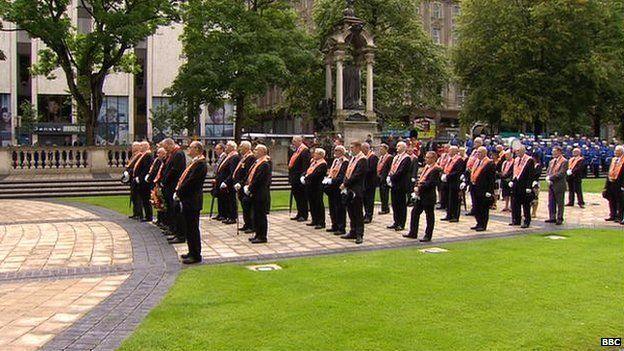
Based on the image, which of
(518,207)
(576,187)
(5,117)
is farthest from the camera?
(5,117)

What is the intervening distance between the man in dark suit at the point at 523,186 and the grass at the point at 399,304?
12.5 feet

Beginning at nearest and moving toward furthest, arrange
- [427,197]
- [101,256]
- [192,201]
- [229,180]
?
1. [192,201]
2. [101,256]
3. [427,197]
4. [229,180]

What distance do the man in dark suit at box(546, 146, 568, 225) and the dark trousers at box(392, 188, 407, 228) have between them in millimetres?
3878

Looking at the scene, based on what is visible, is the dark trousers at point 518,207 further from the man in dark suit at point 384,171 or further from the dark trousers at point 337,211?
the dark trousers at point 337,211

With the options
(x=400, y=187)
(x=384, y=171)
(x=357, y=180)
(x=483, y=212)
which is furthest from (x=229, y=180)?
(x=483, y=212)

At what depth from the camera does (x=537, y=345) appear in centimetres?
598

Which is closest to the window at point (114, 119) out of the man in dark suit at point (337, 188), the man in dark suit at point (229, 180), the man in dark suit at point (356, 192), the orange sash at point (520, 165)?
the man in dark suit at point (229, 180)

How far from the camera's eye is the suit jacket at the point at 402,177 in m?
14.7

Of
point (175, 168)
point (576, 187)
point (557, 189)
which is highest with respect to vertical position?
point (175, 168)

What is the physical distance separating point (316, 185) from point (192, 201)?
4.74 metres

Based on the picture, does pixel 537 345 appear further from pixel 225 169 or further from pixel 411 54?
pixel 411 54

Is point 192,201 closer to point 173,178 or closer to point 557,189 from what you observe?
point 173,178

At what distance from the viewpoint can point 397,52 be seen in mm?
41031

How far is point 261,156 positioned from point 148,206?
460 cm
